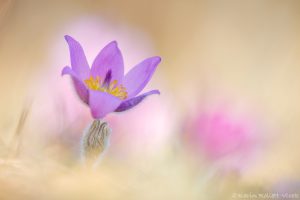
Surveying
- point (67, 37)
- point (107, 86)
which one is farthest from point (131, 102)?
point (67, 37)

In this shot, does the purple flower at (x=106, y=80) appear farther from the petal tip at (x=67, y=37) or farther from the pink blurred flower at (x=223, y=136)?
the pink blurred flower at (x=223, y=136)

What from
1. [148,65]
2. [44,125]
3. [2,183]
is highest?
[148,65]

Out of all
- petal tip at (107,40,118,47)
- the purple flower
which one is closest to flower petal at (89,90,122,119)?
the purple flower

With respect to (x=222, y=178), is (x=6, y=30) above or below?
above

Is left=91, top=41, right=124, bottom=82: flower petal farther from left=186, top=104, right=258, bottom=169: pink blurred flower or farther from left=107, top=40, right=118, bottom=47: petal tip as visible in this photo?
left=186, top=104, right=258, bottom=169: pink blurred flower

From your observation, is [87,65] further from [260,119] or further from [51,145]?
[260,119]

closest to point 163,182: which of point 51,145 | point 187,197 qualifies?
point 187,197

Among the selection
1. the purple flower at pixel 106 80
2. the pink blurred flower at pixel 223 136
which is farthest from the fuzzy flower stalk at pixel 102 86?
the pink blurred flower at pixel 223 136
